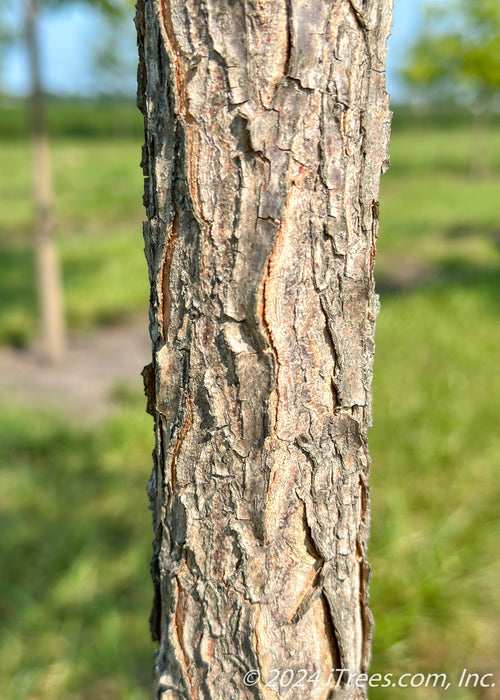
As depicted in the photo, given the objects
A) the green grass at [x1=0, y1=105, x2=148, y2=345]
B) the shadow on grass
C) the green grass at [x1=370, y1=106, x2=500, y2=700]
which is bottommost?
the shadow on grass

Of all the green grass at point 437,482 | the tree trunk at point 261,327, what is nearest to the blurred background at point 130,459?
the green grass at point 437,482

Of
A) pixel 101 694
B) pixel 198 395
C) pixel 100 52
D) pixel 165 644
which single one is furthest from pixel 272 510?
pixel 100 52

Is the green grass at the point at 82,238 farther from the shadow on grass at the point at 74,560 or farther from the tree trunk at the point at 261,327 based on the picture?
the tree trunk at the point at 261,327

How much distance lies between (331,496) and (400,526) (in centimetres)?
174

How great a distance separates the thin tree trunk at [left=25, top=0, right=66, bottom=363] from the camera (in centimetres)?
486

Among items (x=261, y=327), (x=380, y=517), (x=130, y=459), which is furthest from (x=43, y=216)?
(x=261, y=327)

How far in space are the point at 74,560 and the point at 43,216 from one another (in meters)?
3.18

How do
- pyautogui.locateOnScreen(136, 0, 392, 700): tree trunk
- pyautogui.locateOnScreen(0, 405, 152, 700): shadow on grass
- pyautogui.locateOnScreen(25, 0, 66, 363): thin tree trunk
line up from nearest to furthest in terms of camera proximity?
1. pyautogui.locateOnScreen(136, 0, 392, 700): tree trunk
2. pyautogui.locateOnScreen(0, 405, 152, 700): shadow on grass
3. pyautogui.locateOnScreen(25, 0, 66, 363): thin tree trunk

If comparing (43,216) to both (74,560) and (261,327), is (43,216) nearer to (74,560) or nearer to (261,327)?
(74,560)

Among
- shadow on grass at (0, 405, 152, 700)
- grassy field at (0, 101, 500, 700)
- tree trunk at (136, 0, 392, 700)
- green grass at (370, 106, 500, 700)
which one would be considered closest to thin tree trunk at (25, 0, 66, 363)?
grassy field at (0, 101, 500, 700)

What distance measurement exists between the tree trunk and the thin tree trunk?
4.33 m

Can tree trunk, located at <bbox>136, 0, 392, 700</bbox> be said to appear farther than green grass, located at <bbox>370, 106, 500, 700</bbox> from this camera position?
No

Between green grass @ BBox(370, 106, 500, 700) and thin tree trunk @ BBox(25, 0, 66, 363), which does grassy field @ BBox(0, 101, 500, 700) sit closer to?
green grass @ BBox(370, 106, 500, 700)

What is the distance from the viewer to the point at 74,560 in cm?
294
